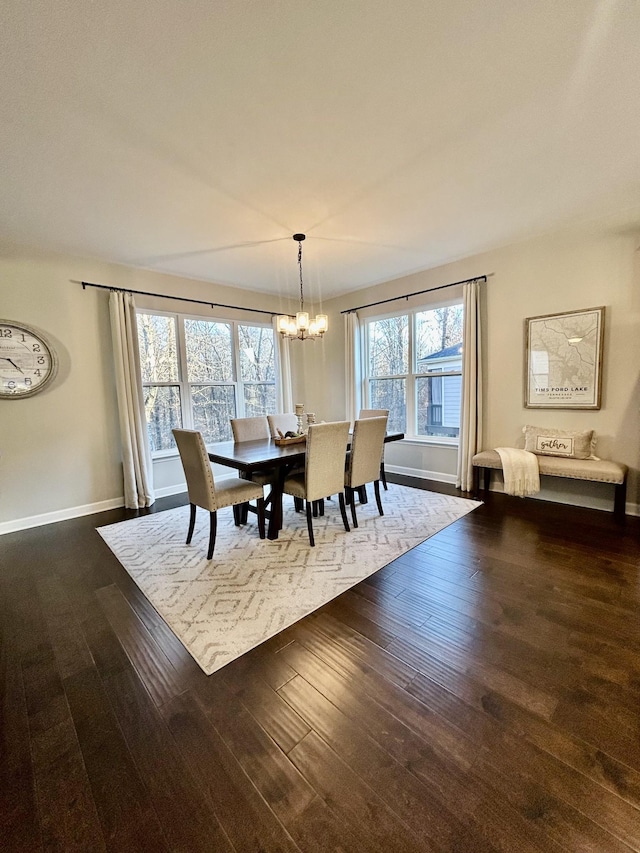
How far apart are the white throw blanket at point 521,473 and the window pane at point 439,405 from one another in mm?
964

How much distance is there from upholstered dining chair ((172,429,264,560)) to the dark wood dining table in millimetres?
120

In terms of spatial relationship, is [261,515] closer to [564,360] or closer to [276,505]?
[276,505]

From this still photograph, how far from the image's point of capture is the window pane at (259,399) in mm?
5254

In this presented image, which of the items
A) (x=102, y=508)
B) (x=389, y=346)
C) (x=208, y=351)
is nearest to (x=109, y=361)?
(x=208, y=351)

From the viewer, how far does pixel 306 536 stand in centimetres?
305

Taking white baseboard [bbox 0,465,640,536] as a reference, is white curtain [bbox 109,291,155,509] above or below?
above

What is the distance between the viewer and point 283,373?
5.45 meters

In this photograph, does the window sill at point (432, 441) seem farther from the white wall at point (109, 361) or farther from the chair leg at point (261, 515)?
the chair leg at point (261, 515)

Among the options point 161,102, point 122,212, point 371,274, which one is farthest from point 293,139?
point 371,274

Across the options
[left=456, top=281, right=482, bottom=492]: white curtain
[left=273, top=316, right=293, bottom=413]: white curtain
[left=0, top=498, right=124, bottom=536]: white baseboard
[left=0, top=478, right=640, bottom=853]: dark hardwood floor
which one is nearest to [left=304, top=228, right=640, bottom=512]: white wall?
[left=456, top=281, right=482, bottom=492]: white curtain

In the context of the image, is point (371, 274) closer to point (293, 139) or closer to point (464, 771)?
point (293, 139)

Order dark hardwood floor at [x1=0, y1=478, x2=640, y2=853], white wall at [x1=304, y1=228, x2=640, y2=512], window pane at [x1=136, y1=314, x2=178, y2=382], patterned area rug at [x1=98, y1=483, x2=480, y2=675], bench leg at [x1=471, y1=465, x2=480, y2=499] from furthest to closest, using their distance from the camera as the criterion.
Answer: window pane at [x1=136, y1=314, x2=178, y2=382] → bench leg at [x1=471, y1=465, x2=480, y2=499] → white wall at [x1=304, y1=228, x2=640, y2=512] → patterned area rug at [x1=98, y1=483, x2=480, y2=675] → dark hardwood floor at [x1=0, y1=478, x2=640, y2=853]

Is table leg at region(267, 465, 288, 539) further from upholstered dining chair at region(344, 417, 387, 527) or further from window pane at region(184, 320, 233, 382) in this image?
window pane at region(184, 320, 233, 382)

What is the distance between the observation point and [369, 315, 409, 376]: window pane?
500cm
